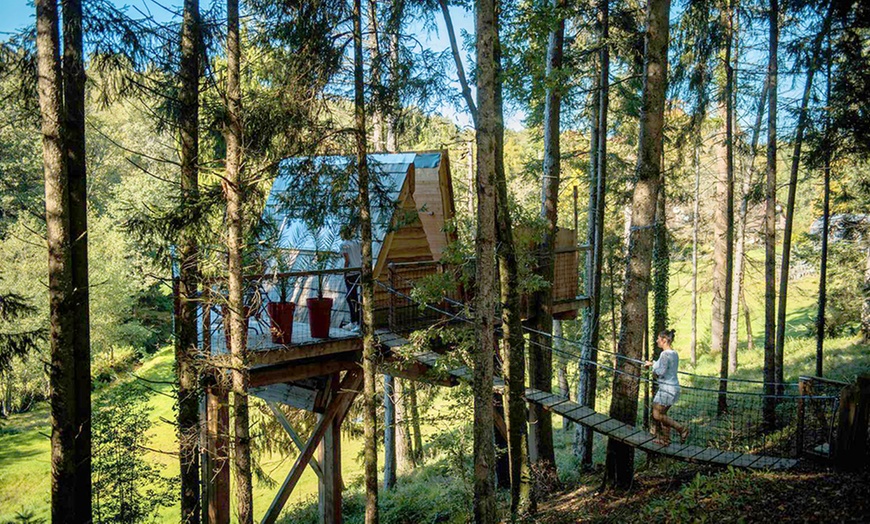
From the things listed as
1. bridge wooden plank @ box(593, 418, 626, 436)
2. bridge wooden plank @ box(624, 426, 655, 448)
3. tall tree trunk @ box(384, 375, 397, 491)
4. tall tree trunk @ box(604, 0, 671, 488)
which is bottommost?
Result: tall tree trunk @ box(384, 375, 397, 491)

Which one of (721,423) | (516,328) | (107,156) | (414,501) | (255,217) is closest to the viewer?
(255,217)

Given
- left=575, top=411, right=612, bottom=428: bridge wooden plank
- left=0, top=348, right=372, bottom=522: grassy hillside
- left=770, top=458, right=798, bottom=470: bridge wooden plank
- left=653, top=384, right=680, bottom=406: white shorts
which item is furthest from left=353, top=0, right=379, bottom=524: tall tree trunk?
left=0, top=348, right=372, bottom=522: grassy hillside

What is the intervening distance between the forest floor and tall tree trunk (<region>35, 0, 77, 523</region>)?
515 cm

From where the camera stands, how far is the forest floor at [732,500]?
478 cm

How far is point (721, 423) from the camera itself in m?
11.9

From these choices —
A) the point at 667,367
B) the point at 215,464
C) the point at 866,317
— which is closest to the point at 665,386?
the point at 667,367

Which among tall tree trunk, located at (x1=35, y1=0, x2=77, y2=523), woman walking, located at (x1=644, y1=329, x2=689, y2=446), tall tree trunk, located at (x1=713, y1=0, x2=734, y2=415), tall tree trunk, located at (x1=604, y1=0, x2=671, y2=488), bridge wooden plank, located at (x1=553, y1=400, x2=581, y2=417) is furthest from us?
tall tree trunk, located at (x1=713, y1=0, x2=734, y2=415)

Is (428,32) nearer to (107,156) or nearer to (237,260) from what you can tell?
(237,260)

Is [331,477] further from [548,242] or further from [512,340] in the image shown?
[548,242]

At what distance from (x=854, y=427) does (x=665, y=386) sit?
79.8 inches

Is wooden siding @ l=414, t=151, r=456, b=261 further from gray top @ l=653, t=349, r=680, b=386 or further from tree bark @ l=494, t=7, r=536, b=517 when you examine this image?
gray top @ l=653, t=349, r=680, b=386

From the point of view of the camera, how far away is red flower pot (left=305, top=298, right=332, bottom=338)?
25.0 ft

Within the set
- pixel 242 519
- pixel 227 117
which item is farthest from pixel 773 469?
pixel 227 117

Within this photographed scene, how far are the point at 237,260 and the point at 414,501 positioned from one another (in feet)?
24.5
